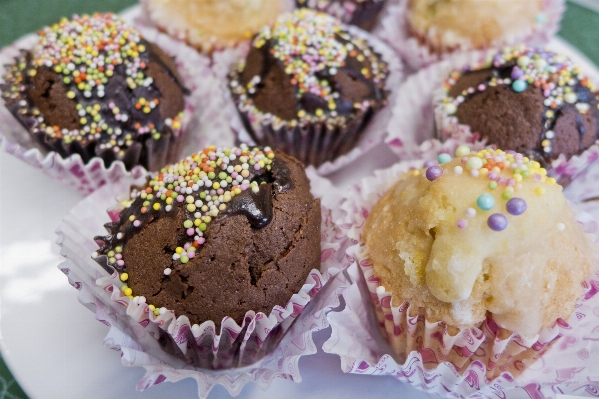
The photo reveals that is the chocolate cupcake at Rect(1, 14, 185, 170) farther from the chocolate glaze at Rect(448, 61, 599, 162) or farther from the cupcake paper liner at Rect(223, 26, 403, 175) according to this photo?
the chocolate glaze at Rect(448, 61, 599, 162)

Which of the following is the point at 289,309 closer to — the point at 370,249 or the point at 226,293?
the point at 226,293

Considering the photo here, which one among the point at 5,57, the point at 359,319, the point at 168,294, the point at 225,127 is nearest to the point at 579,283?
the point at 359,319

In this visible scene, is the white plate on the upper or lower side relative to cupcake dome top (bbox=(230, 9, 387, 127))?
lower

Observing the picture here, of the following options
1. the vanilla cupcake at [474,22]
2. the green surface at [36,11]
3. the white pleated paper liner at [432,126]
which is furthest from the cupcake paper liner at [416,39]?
the green surface at [36,11]

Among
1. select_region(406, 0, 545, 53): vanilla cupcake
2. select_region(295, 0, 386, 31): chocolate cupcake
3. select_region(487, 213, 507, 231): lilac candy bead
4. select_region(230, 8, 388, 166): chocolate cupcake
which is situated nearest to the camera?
select_region(487, 213, 507, 231): lilac candy bead

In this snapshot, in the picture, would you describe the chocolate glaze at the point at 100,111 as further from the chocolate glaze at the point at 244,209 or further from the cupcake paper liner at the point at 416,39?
the cupcake paper liner at the point at 416,39

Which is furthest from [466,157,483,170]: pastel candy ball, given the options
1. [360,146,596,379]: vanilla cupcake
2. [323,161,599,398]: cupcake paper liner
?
[323,161,599,398]: cupcake paper liner
